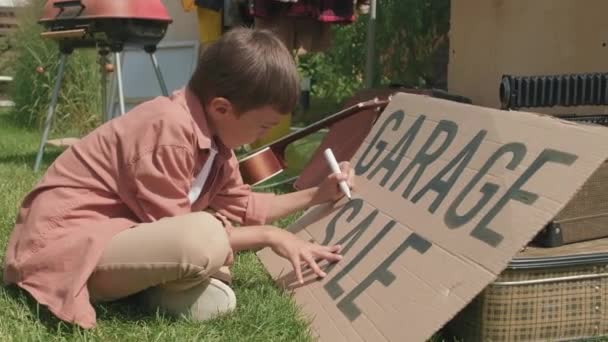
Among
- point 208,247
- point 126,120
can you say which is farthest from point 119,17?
point 208,247

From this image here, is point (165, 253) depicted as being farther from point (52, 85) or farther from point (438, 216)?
point (52, 85)

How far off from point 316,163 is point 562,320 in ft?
5.01

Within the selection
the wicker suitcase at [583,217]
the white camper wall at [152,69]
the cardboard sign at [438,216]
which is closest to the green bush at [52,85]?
the white camper wall at [152,69]

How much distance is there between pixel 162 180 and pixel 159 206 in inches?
2.6

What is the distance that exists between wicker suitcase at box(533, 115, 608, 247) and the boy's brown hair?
2.02ft

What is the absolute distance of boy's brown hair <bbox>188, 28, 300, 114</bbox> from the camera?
1607mm

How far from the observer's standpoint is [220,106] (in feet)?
5.36

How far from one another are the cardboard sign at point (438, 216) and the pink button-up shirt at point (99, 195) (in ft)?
1.34

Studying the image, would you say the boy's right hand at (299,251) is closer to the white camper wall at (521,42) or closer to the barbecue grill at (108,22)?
the white camper wall at (521,42)

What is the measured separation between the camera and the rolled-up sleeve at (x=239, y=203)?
194 cm

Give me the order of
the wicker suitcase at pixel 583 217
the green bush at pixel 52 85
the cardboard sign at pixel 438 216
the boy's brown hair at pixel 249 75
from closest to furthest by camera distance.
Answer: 1. the cardboard sign at pixel 438 216
2. the wicker suitcase at pixel 583 217
3. the boy's brown hair at pixel 249 75
4. the green bush at pixel 52 85

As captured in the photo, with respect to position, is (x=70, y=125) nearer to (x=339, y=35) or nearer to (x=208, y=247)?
(x=339, y=35)

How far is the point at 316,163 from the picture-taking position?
287cm

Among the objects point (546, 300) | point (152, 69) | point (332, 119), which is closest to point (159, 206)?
point (546, 300)
